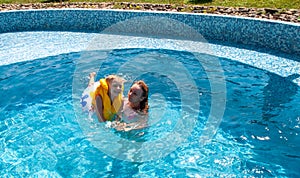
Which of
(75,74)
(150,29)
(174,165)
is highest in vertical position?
(150,29)

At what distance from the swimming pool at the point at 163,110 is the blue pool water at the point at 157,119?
0.05 ft

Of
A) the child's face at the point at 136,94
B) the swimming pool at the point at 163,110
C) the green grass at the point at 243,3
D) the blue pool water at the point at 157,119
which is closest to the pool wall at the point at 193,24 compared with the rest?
the swimming pool at the point at 163,110

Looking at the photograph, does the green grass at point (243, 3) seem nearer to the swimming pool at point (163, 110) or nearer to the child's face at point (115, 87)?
the swimming pool at point (163, 110)

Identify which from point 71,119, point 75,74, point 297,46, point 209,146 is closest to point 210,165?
point 209,146

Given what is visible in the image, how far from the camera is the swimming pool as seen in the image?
4.73m

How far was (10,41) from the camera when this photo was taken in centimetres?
1052

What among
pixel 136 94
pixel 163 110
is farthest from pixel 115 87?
pixel 163 110

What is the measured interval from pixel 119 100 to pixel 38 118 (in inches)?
73.8

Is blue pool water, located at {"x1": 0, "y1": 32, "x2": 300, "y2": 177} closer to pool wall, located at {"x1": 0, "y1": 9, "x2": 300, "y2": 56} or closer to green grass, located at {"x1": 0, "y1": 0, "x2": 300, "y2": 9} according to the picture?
pool wall, located at {"x1": 0, "y1": 9, "x2": 300, "y2": 56}

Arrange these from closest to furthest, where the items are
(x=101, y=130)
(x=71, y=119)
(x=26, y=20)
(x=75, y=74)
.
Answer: (x=101, y=130) → (x=71, y=119) → (x=75, y=74) → (x=26, y=20)

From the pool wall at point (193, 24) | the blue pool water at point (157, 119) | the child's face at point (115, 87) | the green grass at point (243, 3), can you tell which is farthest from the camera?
the green grass at point (243, 3)

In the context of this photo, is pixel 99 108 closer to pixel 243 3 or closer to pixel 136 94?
pixel 136 94

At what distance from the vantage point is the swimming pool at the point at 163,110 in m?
4.73

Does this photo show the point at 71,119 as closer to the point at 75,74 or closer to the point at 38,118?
the point at 38,118
